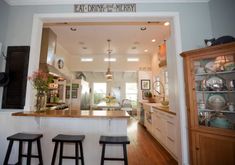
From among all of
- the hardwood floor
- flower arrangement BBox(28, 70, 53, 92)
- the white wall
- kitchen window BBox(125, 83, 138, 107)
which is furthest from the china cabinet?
kitchen window BBox(125, 83, 138, 107)

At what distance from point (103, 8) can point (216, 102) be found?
2.50 meters

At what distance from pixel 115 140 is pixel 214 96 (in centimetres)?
164

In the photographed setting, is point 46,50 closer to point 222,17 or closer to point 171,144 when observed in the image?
point 171,144

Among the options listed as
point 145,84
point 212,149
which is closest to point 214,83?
point 212,149

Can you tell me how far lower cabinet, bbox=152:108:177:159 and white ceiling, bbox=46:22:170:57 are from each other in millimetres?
2679

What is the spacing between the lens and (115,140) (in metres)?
1.77

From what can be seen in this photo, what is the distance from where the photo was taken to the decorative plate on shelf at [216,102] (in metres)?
1.84

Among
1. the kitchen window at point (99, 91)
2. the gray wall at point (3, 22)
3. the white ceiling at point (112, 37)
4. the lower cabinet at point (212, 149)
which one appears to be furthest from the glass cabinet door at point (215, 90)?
the kitchen window at point (99, 91)

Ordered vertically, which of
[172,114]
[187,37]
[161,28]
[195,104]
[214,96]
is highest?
[161,28]

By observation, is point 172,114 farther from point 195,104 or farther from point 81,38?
point 81,38

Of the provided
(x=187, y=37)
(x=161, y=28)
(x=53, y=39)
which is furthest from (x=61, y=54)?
(x=187, y=37)

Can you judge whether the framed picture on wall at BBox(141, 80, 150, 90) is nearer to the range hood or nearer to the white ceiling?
the white ceiling

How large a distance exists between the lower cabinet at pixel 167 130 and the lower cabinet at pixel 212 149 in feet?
1.95

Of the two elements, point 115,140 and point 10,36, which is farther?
point 10,36
